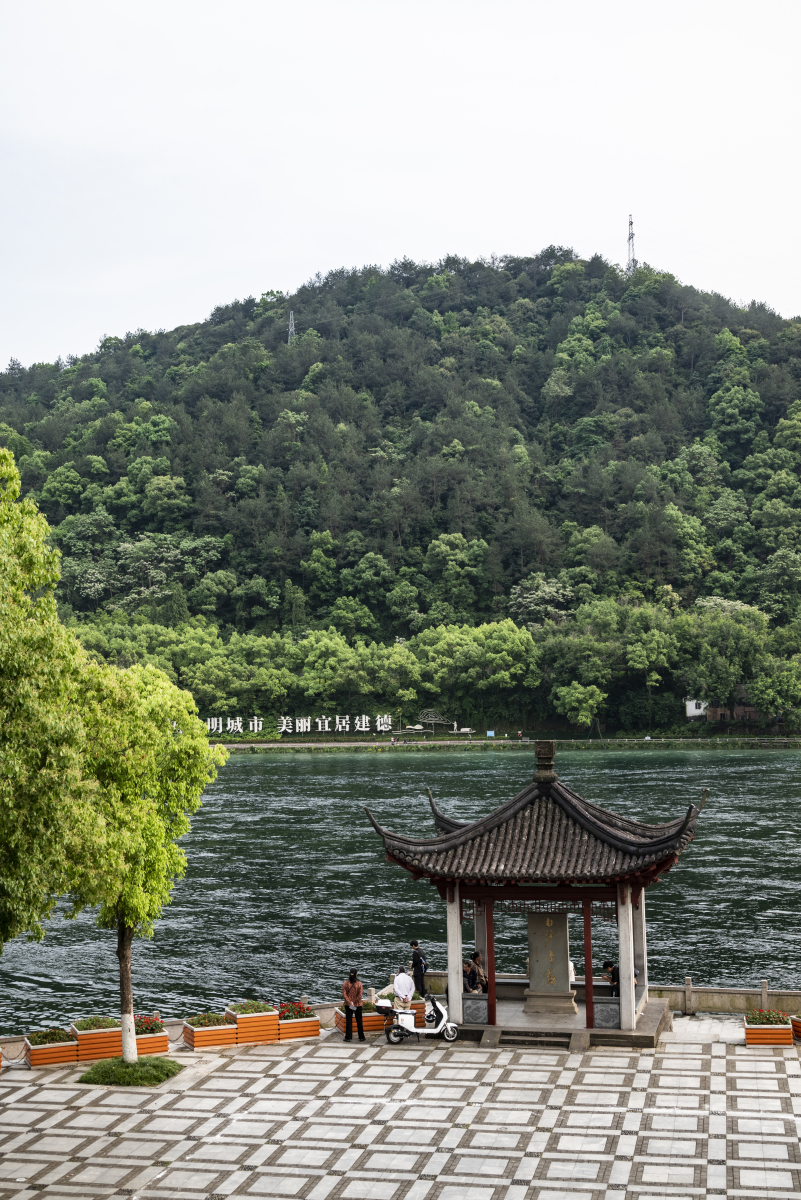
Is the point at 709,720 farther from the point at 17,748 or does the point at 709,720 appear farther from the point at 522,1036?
the point at 17,748

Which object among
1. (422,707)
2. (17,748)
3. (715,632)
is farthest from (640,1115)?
(422,707)

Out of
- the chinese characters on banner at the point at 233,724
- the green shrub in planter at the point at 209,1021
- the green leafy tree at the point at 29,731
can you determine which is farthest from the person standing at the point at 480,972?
the chinese characters on banner at the point at 233,724

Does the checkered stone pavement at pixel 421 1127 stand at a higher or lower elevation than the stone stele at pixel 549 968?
lower

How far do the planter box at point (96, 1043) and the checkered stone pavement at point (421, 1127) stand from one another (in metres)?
0.68

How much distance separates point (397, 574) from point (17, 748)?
124 m

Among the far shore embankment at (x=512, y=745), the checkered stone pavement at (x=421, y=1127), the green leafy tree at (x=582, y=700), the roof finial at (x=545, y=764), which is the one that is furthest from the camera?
the green leafy tree at (x=582, y=700)

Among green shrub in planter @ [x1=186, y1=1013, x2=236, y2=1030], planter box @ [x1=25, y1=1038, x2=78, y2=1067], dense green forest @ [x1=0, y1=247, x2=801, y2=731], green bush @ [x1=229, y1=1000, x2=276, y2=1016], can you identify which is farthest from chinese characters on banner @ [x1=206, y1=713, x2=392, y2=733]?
planter box @ [x1=25, y1=1038, x2=78, y2=1067]

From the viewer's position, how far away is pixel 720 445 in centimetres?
14888

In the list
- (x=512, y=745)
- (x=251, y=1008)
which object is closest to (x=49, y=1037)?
(x=251, y=1008)

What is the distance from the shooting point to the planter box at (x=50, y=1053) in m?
21.2

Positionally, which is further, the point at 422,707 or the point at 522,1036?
the point at 422,707

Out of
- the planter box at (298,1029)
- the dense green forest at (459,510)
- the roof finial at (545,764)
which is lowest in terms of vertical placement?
the planter box at (298,1029)

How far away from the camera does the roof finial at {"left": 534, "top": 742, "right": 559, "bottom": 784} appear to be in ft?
76.3

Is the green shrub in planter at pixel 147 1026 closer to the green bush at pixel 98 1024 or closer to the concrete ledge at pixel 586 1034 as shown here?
the green bush at pixel 98 1024
